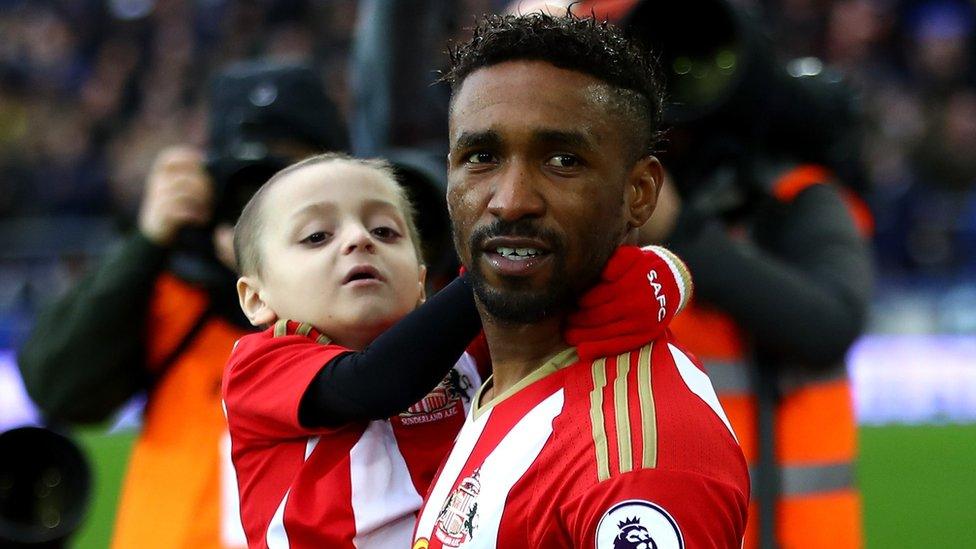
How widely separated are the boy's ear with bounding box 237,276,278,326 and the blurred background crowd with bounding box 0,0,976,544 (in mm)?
6889

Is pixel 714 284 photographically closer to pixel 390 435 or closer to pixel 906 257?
pixel 390 435

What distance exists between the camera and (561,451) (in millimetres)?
1656

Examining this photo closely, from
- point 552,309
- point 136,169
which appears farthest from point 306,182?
point 136,169

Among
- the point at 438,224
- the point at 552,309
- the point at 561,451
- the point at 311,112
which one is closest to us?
the point at 561,451

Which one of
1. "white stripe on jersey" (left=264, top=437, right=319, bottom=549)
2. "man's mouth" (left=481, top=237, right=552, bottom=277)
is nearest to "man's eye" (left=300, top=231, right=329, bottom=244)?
"white stripe on jersey" (left=264, top=437, right=319, bottom=549)

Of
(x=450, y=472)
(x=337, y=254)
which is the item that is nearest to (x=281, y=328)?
(x=337, y=254)

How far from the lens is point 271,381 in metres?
2.08

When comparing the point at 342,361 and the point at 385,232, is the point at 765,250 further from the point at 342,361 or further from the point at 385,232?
the point at 342,361

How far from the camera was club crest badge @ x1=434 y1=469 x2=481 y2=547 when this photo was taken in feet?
5.64

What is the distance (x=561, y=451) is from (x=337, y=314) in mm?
640

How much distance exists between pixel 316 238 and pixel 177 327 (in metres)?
1.06

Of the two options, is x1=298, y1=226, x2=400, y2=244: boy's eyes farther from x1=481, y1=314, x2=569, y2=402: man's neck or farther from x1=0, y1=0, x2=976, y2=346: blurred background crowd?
x1=0, y1=0, x2=976, y2=346: blurred background crowd

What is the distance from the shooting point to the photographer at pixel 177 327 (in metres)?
3.04

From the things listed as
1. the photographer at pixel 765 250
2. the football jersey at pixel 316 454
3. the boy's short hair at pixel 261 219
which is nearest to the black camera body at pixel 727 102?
the photographer at pixel 765 250
